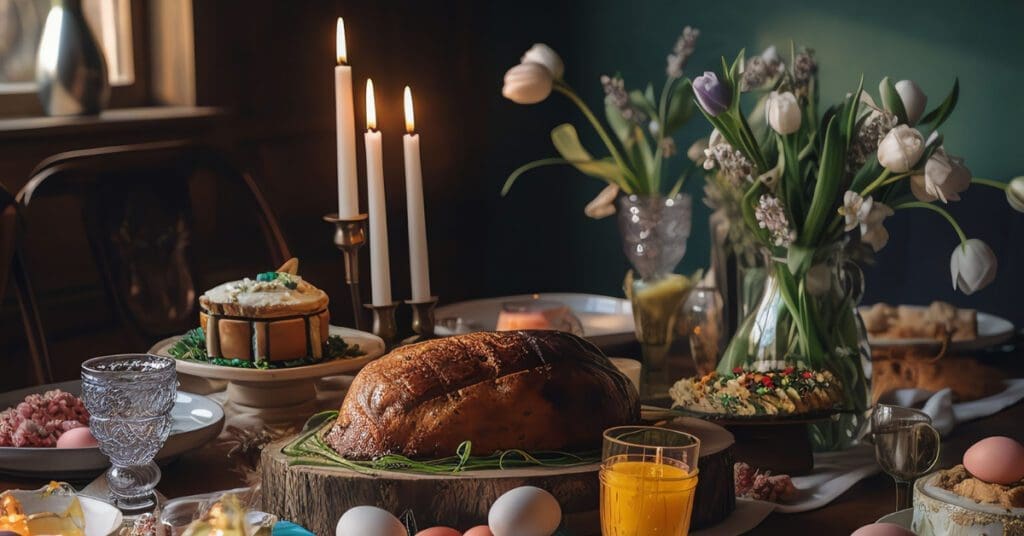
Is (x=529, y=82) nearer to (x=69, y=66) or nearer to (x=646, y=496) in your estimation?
(x=646, y=496)

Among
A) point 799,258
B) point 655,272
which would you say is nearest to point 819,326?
point 799,258

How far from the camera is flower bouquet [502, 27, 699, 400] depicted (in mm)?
1914

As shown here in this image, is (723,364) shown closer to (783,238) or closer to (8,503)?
(783,238)

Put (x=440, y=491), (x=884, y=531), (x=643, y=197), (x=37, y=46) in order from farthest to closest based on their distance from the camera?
(x=37, y=46), (x=643, y=197), (x=440, y=491), (x=884, y=531)

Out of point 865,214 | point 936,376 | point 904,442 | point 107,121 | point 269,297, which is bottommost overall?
point 936,376

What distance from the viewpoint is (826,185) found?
1.58m

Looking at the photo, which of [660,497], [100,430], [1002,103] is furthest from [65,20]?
[1002,103]

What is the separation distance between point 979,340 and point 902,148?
2.72ft

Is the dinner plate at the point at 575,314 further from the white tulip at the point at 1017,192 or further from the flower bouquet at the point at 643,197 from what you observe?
the white tulip at the point at 1017,192

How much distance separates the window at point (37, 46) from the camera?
270cm

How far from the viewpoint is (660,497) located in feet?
3.71

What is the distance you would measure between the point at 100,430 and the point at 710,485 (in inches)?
24.7

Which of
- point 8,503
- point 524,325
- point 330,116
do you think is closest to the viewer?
point 8,503

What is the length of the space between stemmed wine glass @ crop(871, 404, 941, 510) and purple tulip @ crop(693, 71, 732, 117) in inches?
17.0
